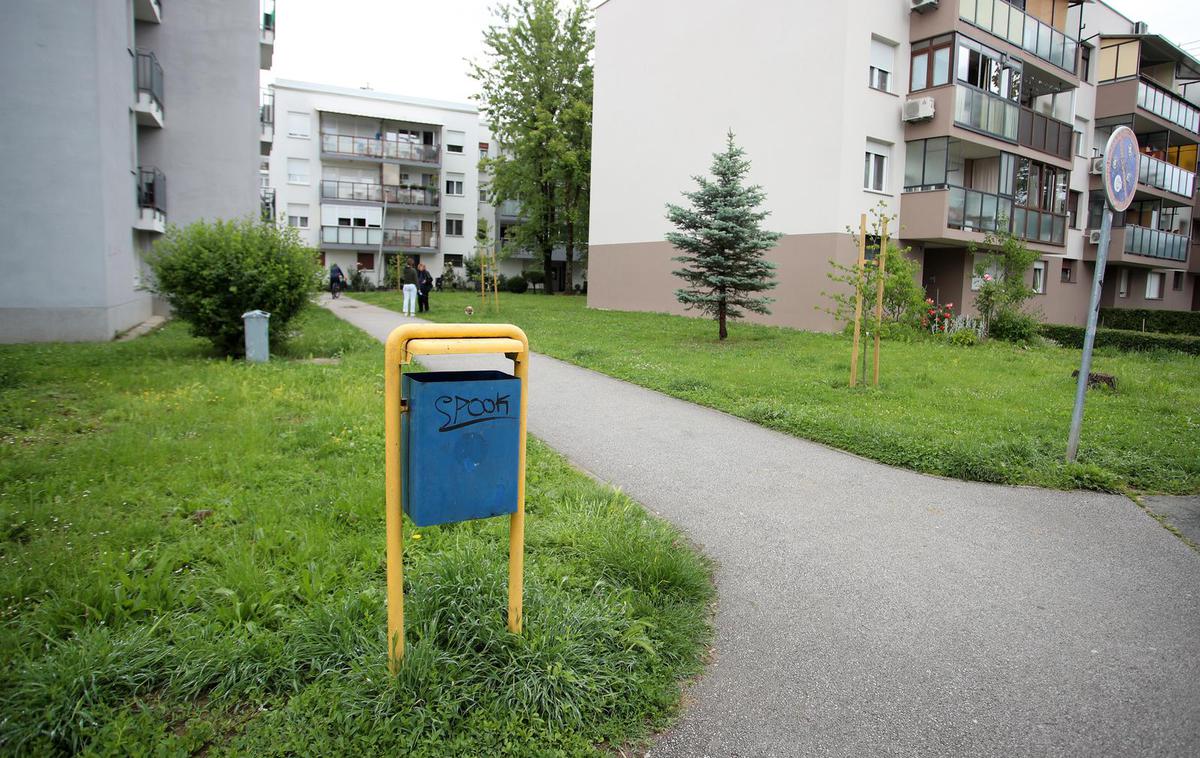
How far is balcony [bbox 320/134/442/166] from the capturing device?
46.7 m

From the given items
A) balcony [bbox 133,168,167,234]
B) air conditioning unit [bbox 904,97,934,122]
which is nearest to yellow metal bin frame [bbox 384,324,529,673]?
balcony [bbox 133,168,167,234]

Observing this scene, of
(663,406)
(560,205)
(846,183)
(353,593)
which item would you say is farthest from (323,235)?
(353,593)

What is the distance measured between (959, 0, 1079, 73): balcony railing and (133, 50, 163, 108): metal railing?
21.4 metres

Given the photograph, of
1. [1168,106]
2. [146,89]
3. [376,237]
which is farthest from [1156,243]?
[376,237]

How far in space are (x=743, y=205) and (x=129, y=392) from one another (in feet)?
39.5

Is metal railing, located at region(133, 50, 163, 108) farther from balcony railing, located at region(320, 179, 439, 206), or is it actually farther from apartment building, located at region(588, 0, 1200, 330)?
balcony railing, located at region(320, 179, 439, 206)

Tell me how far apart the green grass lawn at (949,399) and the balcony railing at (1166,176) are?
19.4 metres

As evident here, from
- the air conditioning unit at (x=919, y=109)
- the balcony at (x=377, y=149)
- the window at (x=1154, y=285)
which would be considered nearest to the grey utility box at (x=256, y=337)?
the air conditioning unit at (x=919, y=109)

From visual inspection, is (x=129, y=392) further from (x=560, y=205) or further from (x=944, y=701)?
(x=560, y=205)

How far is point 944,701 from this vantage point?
3016 millimetres

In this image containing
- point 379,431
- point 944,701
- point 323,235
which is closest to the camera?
point 944,701

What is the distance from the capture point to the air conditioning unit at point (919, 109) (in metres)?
20.3

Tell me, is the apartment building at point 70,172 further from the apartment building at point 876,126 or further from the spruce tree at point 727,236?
the apartment building at point 876,126

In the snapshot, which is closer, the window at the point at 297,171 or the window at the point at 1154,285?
the window at the point at 1154,285
